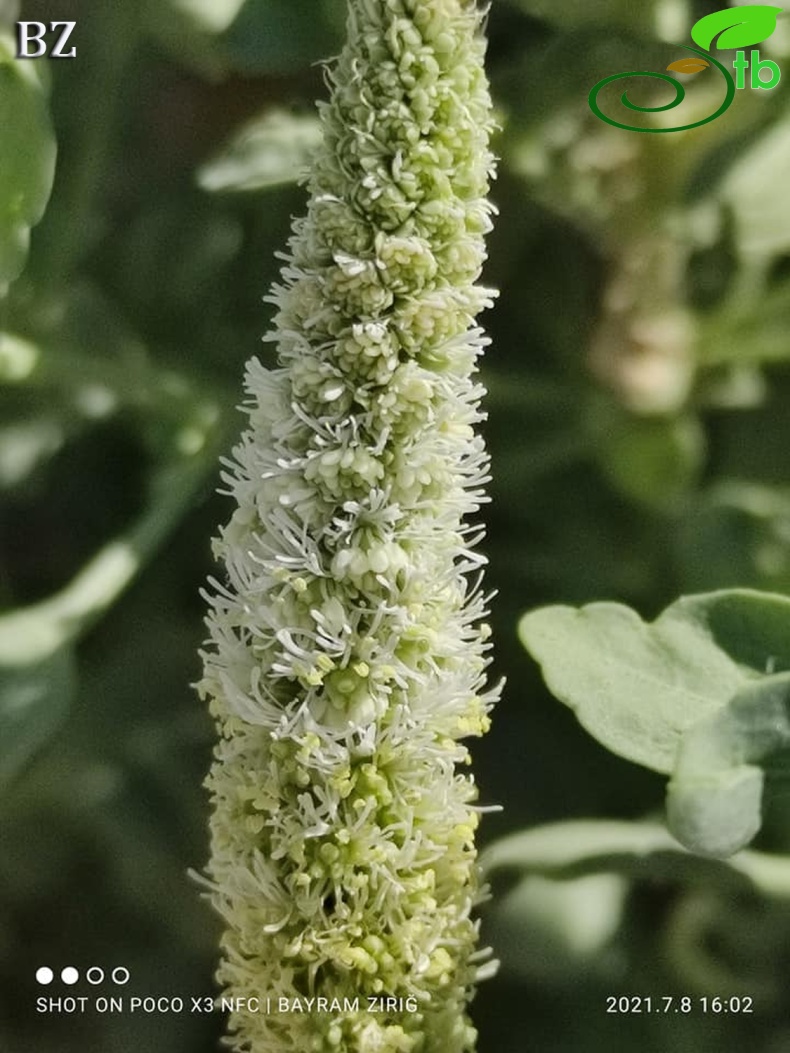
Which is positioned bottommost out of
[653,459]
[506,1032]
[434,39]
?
[506,1032]

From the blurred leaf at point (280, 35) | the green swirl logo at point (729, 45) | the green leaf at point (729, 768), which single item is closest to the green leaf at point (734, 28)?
the green swirl logo at point (729, 45)

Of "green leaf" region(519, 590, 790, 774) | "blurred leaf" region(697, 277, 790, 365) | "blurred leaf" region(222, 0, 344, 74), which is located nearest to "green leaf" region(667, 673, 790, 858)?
"green leaf" region(519, 590, 790, 774)

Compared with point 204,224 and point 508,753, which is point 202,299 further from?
point 508,753

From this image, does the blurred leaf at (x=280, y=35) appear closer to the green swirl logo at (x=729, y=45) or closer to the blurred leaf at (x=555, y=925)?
the green swirl logo at (x=729, y=45)

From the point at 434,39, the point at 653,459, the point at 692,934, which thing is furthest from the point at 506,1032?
the point at 434,39

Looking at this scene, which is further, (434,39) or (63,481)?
(63,481)

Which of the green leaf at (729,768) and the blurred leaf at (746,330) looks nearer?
the green leaf at (729,768)

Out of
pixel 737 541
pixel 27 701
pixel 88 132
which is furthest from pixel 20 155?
pixel 737 541
